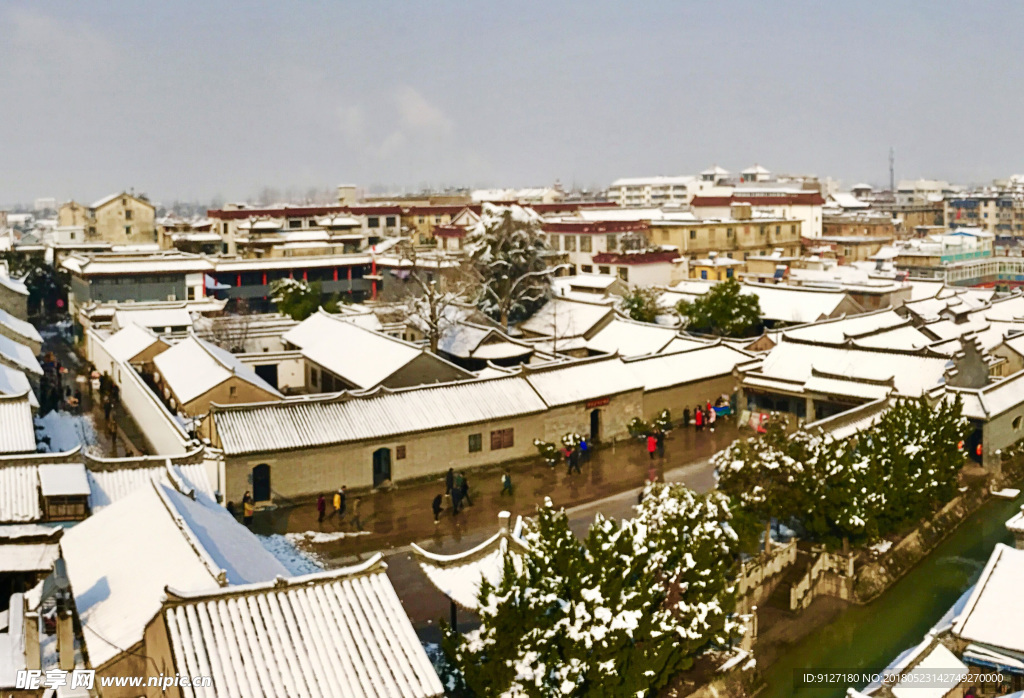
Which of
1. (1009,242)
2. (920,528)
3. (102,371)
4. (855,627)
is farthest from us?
(1009,242)

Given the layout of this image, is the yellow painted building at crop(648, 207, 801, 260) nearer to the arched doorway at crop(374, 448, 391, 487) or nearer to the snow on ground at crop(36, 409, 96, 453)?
the arched doorway at crop(374, 448, 391, 487)

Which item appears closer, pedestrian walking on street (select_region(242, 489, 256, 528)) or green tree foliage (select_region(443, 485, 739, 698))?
green tree foliage (select_region(443, 485, 739, 698))

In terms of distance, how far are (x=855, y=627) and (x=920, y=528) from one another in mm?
4558

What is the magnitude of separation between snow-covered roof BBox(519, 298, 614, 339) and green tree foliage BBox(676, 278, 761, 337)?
15.7 feet

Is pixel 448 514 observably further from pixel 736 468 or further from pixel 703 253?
pixel 703 253

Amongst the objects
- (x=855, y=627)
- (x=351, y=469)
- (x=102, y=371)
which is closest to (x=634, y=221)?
(x=102, y=371)

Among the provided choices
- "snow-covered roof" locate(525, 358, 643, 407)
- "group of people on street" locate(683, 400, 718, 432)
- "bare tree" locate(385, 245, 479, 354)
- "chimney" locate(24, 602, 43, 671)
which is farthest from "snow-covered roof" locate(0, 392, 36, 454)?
"group of people on street" locate(683, 400, 718, 432)

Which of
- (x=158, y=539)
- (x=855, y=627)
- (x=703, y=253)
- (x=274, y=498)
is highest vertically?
(x=703, y=253)

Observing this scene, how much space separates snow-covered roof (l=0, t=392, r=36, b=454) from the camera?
21.2 m

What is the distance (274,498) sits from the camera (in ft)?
81.0

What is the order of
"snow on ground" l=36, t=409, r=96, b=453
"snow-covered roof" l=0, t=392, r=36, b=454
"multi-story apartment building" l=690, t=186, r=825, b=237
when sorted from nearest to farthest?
"snow-covered roof" l=0, t=392, r=36, b=454, "snow on ground" l=36, t=409, r=96, b=453, "multi-story apartment building" l=690, t=186, r=825, b=237

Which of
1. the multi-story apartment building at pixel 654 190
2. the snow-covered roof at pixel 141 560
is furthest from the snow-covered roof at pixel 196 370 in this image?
the multi-story apartment building at pixel 654 190

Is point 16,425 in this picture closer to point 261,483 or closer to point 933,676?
point 261,483

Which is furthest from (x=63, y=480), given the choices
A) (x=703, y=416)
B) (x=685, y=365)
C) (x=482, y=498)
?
(x=685, y=365)
